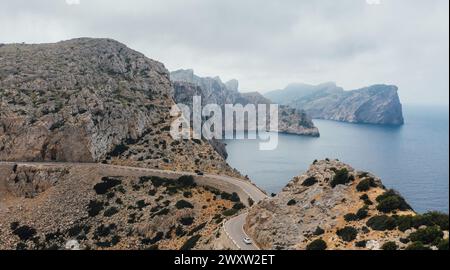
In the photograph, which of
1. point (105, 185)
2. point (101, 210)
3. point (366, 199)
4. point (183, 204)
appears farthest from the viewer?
point (105, 185)

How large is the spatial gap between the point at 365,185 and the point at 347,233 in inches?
392

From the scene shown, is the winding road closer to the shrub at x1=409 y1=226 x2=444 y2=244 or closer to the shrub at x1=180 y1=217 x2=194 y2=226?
the shrub at x1=180 y1=217 x2=194 y2=226

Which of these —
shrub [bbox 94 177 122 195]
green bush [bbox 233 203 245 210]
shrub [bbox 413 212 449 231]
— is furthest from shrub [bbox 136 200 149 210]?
shrub [bbox 413 212 449 231]

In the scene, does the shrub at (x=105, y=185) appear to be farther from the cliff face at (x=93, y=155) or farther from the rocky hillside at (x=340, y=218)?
the rocky hillside at (x=340, y=218)

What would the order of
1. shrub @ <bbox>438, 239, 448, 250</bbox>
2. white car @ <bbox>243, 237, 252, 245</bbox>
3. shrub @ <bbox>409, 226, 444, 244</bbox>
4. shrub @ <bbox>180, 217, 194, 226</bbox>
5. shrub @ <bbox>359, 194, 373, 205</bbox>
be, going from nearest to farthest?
shrub @ <bbox>438, 239, 448, 250</bbox>, shrub @ <bbox>409, 226, 444, 244</bbox>, shrub @ <bbox>359, 194, 373, 205</bbox>, white car @ <bbox>243, 237, 252, 245</bbox>, shrub @ <bbox>180, 217, 194, 226</bbox>

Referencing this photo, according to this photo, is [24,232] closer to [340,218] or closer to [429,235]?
[340,218]

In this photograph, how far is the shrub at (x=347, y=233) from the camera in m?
40.8

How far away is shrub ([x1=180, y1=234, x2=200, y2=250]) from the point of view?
57.4m

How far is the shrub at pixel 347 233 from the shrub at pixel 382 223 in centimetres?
166

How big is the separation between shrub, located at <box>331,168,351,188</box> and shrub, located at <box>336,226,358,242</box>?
10619 mm

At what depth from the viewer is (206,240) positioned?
184ft

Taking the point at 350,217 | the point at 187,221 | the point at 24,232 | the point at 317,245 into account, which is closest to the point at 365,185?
the point at 350,217

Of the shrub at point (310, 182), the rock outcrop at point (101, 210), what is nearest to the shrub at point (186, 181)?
the rock outcrop at point (101, 210)

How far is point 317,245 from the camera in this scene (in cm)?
4100
